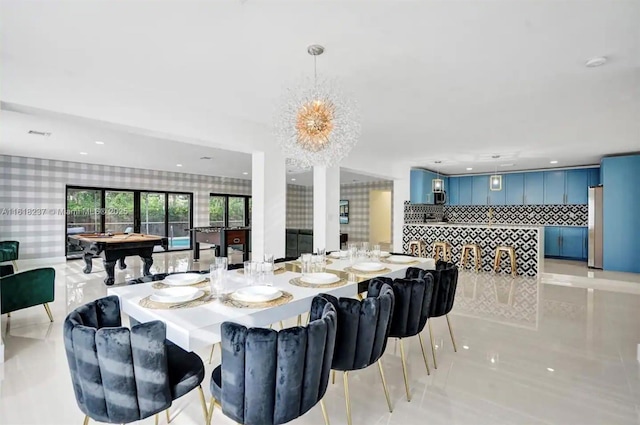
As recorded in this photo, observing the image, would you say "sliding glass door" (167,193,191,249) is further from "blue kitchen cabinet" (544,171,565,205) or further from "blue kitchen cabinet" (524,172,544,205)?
"blue kitchen cabinet" (544,171,565,205)

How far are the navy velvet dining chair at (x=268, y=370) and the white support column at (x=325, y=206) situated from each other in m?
3.97

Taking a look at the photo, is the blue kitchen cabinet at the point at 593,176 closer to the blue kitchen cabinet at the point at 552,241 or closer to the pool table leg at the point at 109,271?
the blue kitchen cabinet at the point at 552,241

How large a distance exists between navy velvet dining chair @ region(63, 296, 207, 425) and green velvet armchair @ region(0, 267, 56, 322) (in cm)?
247

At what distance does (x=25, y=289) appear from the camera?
3.27 m

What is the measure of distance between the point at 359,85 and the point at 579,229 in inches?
306

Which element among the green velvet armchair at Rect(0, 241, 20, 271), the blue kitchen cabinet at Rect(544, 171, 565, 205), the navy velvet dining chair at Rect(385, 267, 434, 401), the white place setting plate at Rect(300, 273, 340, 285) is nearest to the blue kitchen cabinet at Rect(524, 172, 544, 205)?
the blue kitchen cabinet at Rect(544, 171, 565, 205)

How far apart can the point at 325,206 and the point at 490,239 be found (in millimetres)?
3592

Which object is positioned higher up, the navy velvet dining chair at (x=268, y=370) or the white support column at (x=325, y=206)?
the white support column at (x=325, y=206)

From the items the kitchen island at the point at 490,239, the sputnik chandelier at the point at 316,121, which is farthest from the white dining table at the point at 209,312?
the kitchen island at the point at 490,239

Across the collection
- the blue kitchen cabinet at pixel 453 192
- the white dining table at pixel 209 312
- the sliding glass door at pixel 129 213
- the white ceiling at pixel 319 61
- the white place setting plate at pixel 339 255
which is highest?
the white ceiling at pixel 319 61

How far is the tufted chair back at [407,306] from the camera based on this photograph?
86.5 inches

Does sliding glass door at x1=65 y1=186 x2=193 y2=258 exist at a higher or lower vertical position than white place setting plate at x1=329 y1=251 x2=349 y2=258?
higher

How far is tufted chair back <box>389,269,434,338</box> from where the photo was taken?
86.5 inches

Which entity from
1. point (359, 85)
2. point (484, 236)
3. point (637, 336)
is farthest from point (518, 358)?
point (484, 236)
